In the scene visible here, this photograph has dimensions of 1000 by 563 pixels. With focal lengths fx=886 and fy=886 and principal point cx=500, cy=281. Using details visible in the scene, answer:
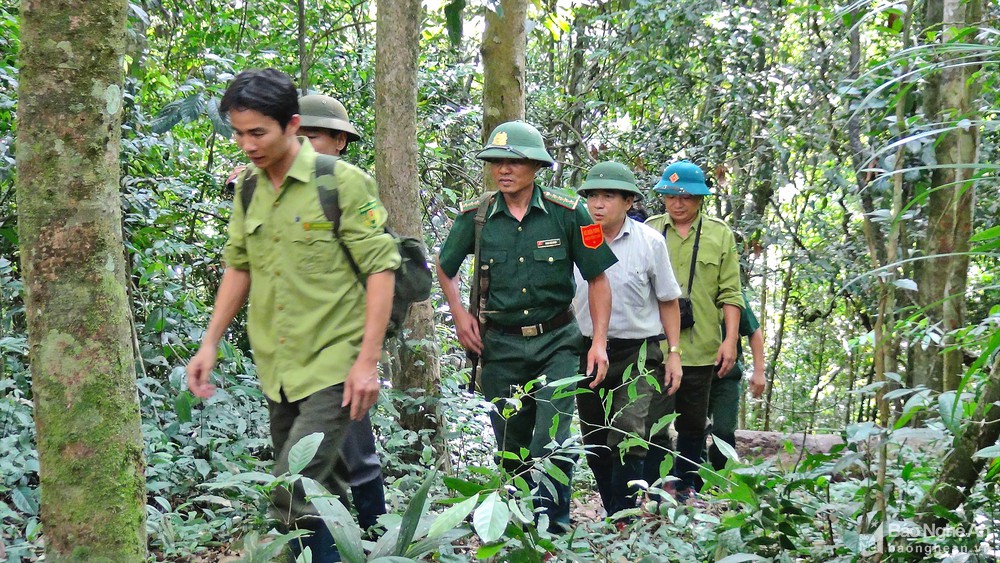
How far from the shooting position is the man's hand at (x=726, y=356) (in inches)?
219

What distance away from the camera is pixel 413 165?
550cm

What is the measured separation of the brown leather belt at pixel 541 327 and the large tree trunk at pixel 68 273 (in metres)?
2.39

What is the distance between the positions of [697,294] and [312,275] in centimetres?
320

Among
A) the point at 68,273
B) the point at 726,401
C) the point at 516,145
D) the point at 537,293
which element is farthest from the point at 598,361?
the point at 68,273

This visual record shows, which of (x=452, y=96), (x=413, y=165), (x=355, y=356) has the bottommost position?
(x=355, y=356)

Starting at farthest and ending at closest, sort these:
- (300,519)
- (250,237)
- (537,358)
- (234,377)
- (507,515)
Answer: (234,377) → (537,358) → (250,237) → (300,519) → (507,515)

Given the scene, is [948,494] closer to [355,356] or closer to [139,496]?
[355,356]

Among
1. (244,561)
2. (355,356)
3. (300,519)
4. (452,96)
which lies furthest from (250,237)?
(452,96)

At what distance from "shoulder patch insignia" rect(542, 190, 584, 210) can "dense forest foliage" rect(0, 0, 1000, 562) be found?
1.42 meters

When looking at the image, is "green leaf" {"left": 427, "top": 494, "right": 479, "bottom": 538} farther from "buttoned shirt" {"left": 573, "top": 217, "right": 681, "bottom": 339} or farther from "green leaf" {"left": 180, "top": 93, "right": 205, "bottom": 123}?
"green leaf" {"left": 180, "top": 93, "right": 205, "bottom": 123}

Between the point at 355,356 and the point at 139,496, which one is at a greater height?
the point at 355,356

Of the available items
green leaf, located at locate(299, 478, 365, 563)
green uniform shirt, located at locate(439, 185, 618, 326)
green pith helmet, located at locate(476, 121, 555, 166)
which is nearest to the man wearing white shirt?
green uniform shirt, located at locate(439, 185, 618, 326)

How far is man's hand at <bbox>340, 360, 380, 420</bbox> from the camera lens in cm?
309

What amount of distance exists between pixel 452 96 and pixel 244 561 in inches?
285
